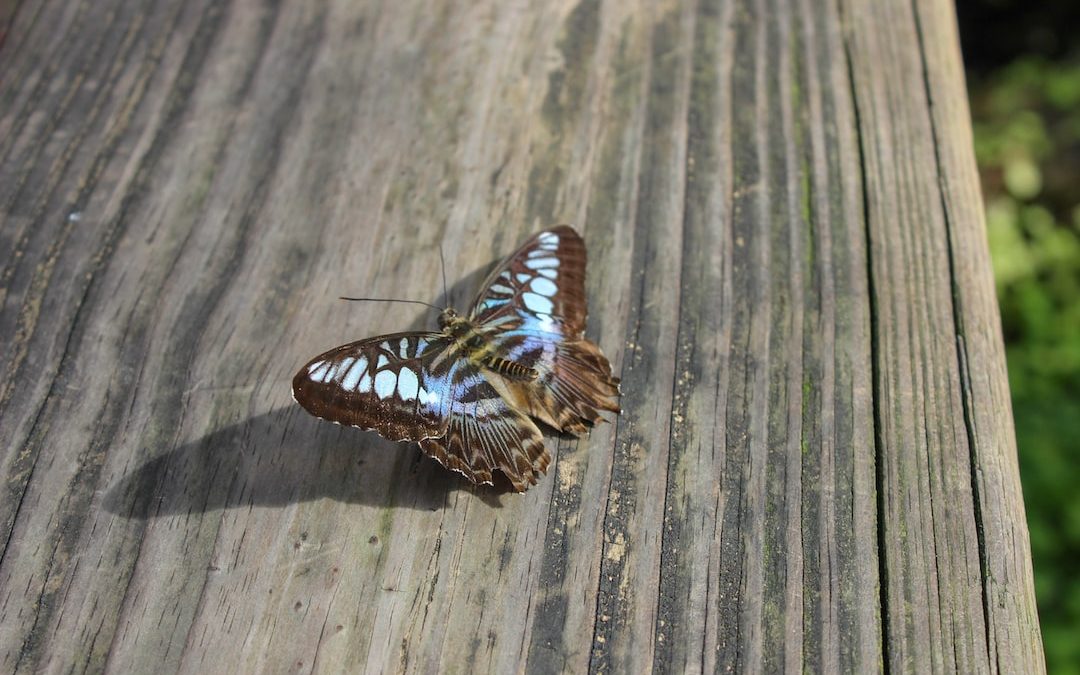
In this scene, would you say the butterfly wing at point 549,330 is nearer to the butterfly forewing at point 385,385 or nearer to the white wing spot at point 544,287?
the white wing spot at point 544,287

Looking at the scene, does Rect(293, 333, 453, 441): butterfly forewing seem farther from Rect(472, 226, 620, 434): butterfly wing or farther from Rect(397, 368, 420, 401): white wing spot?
Rect(472, 226, 620, 434): butterfly wing

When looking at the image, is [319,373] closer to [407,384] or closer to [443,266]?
[407,384]

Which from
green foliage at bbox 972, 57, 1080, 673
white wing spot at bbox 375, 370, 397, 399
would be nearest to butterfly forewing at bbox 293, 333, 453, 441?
white wing spot at bbox 375, 370, 397, 399

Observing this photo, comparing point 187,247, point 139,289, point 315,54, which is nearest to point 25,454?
point 139,289

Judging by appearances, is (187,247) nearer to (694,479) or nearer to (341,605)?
(341,605)

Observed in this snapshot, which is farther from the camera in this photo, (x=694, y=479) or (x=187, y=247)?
(x=187, y=247)

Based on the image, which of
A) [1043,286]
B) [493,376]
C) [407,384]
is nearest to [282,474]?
[407,384]

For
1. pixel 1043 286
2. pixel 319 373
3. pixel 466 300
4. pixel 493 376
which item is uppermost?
pixel 319 373
